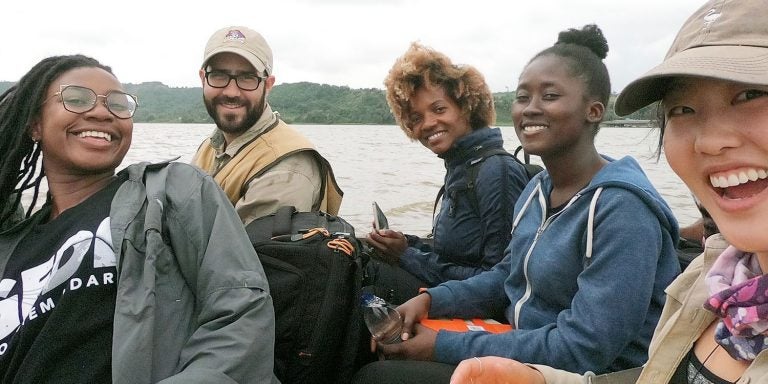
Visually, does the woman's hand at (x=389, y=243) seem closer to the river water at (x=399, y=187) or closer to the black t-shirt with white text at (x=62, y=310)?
the black t-shirt with white text at (x=62, y=310)

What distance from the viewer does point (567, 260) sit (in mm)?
2137

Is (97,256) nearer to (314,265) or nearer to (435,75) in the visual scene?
(314,265)

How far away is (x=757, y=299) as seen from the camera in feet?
4.01

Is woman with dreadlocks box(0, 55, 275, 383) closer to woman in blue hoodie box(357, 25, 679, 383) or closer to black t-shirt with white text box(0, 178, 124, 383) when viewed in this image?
black t-shirt with white text box(0, 178, 124, 383)

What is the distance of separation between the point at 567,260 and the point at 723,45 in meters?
1.15

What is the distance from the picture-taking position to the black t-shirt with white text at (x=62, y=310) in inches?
77.7

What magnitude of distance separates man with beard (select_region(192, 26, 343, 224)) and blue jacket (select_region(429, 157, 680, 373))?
122 cm

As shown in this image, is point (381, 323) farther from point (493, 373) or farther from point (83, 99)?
point (83, 99)

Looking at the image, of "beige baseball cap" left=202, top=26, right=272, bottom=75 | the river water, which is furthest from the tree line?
"beige baseball cap" left=202, top=26, right=272, bottom=75

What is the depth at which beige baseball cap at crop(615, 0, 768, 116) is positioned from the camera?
1.04 meters

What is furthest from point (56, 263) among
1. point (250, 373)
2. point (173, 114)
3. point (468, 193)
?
point (173, 114)

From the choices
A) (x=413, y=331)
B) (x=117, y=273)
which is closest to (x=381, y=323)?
(x=413, y=331)

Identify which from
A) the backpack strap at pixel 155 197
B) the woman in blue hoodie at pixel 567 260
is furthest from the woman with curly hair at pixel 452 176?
Result: the backpack strap at pixel 155 197

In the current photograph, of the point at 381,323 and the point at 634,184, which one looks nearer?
the point at 634,184
